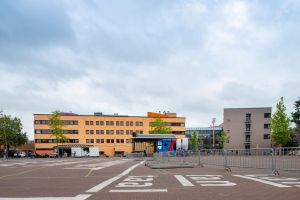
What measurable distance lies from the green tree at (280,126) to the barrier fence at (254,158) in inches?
1794

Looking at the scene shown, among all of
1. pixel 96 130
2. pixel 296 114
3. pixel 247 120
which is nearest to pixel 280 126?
pixel 296 114

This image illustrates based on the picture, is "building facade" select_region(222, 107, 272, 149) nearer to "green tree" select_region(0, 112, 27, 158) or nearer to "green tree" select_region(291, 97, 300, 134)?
"green tree" select_region(291, 97, 300, 134)

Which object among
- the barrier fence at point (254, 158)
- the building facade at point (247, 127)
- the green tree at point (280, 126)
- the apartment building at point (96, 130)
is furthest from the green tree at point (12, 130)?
the barrier fence at point (254, 158)

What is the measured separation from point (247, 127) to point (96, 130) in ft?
143

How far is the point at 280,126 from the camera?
66.8 m

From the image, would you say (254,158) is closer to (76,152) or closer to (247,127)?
(76,152)

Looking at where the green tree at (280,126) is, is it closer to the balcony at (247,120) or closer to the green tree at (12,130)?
the balcony at (247,120)

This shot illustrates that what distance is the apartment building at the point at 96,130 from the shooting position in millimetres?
105625

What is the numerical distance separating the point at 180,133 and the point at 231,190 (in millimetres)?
110972

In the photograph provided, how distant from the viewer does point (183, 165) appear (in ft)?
70.4

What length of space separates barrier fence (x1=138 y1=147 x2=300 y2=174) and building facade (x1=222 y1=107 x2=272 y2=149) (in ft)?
260

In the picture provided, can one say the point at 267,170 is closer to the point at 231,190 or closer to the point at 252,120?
the point at 231,190

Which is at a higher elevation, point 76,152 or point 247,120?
point 247,120

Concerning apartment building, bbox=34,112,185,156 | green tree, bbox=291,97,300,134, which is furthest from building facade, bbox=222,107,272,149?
green tree, bbox=291,97,300,134
